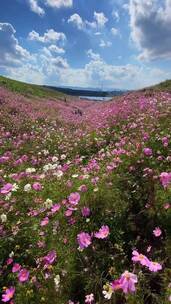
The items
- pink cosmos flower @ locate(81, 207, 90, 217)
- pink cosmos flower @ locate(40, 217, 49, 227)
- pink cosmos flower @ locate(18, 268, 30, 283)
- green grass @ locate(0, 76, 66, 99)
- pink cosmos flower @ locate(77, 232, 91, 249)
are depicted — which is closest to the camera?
pink cosmos flower @ locate(18, 268, 30, 283)

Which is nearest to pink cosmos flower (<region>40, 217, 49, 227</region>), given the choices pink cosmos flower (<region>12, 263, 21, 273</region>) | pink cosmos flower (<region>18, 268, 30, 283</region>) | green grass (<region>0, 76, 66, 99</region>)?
pink cosmos flower (<region>12, 263, 21, 273</region>)

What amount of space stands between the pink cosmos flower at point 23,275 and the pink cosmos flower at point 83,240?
2.35ft

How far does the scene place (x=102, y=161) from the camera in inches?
315

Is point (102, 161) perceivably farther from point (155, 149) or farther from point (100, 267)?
point (100, 267)

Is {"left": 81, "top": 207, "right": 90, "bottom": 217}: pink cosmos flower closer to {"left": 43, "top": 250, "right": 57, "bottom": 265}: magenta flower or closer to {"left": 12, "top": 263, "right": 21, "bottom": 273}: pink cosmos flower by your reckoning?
{"left": 43, "top": 250, "right": 57, "bottom": 265}: magenta flower

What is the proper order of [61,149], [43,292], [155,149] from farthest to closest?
[61,149] < [155,149] < [43,292]

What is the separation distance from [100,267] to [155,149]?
3.81 m

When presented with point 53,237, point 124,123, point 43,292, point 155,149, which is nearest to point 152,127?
point 155,149

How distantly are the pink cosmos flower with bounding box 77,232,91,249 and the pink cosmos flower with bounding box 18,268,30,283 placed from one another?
0.72 meters

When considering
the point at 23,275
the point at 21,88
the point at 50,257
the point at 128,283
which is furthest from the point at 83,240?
the point at 21,88

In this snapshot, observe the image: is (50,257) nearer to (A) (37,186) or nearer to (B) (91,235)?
(B) (91,235)

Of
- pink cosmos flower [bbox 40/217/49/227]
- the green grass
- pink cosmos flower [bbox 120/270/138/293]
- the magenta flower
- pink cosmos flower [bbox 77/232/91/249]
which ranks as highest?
pink cosmos flower [bbox 120/270/138/293]

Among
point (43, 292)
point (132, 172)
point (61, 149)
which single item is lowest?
point (61, 149)

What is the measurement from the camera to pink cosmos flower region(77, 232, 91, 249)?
4660 millimetres
